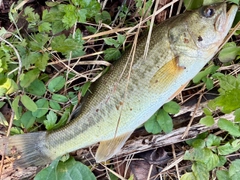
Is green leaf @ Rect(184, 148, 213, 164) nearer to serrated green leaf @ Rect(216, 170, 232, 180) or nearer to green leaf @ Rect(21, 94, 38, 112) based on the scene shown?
serrated green leaf @ Rect(216, 170, 232, 180)

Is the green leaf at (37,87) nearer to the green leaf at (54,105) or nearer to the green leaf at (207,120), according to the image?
the green leaf at (54,105)

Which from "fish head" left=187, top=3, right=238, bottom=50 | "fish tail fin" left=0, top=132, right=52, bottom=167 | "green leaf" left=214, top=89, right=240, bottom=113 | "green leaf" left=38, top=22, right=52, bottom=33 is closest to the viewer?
"fish head" left=187, top=3, right=238, bottom=50

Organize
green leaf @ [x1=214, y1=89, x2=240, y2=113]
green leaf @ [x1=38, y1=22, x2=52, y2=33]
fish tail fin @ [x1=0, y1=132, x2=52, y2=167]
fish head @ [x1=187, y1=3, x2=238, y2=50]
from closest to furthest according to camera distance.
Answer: fish head @ [x1=187, y1=3, x2=238, y2=50] < green leaf @ [x1=214, y1=89, x2=240, y2=113] < green leaf @ [x1=38, y1=22, x2=52, y2=33] < fish tail fin @ [x1=0, y1=132, x2=52, y2=167]

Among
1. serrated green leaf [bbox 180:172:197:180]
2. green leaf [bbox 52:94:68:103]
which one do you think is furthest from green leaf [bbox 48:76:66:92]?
serrated green leaf [bbox 180:172:197:180]

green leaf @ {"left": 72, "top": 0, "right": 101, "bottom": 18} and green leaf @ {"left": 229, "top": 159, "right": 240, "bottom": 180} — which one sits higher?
green leaf @ {"left": 72, "top": 0, "right": 101, "bottom": 18}

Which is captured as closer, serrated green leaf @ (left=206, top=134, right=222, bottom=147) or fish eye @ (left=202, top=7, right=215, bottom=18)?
fish eye @ (left=202, top=7, right=215, bottom=18)

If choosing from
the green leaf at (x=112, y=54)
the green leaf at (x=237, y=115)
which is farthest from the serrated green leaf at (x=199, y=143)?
the green leaf at (x=112, y=54)

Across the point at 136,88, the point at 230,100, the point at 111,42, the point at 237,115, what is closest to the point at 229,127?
the point at 237,115

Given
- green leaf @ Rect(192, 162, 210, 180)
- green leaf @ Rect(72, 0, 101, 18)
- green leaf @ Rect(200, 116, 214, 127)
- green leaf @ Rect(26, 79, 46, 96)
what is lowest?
green leaf @ Rect(192, 162, 210, 180)
